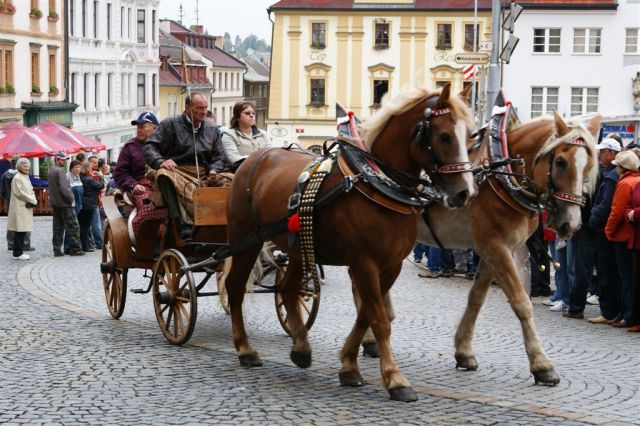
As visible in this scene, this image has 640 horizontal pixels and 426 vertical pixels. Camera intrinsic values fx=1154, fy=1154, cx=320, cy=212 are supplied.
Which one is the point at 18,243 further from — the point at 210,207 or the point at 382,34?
the point at 382,34

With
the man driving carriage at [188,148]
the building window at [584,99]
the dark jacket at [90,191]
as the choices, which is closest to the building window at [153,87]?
the building window at [584,99]

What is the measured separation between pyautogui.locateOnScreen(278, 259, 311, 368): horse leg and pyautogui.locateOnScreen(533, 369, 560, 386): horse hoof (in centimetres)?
183

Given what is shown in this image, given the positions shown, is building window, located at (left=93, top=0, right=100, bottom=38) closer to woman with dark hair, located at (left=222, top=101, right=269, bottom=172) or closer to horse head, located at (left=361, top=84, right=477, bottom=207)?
woman with dark hair, located at (left=222, top=101, right=269, bottom=172)

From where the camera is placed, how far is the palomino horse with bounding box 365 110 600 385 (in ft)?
29.3

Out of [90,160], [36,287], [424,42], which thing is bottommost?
[36,287]

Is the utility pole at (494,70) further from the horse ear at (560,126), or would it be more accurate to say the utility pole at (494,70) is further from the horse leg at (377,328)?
the horse leg at (377,328)

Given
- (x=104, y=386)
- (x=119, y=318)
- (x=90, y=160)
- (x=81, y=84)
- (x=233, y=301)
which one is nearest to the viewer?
(x=104, y=386)

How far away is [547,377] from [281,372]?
2.11 metres

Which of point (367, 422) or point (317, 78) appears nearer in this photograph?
point (367, 422)

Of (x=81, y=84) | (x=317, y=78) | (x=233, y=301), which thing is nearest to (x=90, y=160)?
(x=233, y=301)

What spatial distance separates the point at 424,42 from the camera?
71.4 m

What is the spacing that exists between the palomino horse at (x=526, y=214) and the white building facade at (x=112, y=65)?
155 ft

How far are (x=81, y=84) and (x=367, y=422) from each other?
5134 cm

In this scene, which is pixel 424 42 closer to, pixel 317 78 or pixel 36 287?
pixel 317 78
